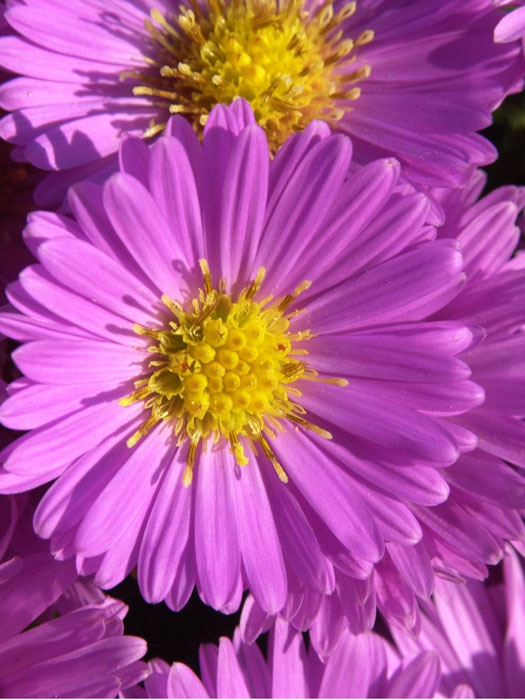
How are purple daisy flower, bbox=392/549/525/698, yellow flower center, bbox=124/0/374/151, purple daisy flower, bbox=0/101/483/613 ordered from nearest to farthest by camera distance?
1. purple daisy flower, bbox=0/101/483/613
2. yellow flower center, bbox=124/0/374/151
3. purple daisy flower, bbox=392/549/525/698

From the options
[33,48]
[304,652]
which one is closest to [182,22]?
[33,48]

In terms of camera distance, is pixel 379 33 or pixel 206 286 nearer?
pixel 206 286

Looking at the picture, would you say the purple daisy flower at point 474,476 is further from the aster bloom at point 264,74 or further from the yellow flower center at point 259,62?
the yellow flower center at point 259,62

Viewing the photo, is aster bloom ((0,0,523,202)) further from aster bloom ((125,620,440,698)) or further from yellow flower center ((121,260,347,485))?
aster bloom ((125,620,440,698))

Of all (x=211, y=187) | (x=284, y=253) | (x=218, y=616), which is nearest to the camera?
(x=211, y=187)

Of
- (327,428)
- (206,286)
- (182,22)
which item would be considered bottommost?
(327,428)

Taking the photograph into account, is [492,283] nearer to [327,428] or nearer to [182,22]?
[327,428]

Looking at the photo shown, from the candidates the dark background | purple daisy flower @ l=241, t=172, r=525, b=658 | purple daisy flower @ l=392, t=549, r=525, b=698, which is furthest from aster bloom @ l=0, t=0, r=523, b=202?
purple daisy flower @ l=392, t=549, r=525, b=698

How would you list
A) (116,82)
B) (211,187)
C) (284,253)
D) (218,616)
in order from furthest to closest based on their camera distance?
(218,616)
(116,82)
(284,253)
(211,187)
